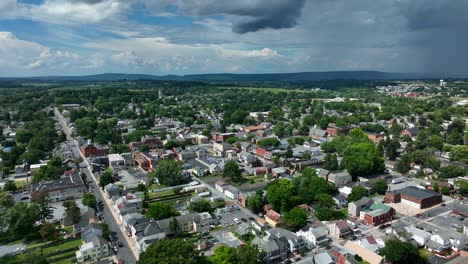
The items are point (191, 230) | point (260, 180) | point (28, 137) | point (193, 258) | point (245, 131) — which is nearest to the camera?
point (193, 258)

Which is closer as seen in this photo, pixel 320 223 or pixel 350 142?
pixel 320 223

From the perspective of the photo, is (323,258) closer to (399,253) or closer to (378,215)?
(399,253)

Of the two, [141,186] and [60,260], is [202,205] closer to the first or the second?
[141,186]

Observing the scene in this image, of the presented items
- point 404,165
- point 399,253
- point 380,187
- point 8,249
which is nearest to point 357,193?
point 380,187

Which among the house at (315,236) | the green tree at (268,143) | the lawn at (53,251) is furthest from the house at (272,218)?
the green tree at (268,143)

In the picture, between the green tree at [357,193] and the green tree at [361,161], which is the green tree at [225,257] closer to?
the green tree at [357,193]

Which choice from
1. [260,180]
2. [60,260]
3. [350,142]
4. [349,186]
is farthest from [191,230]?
[350,142]

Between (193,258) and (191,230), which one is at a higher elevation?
(193,258)

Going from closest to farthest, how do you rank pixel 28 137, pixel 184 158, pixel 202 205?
pixel 202 205, pixel 184 158, pixel 28 137
